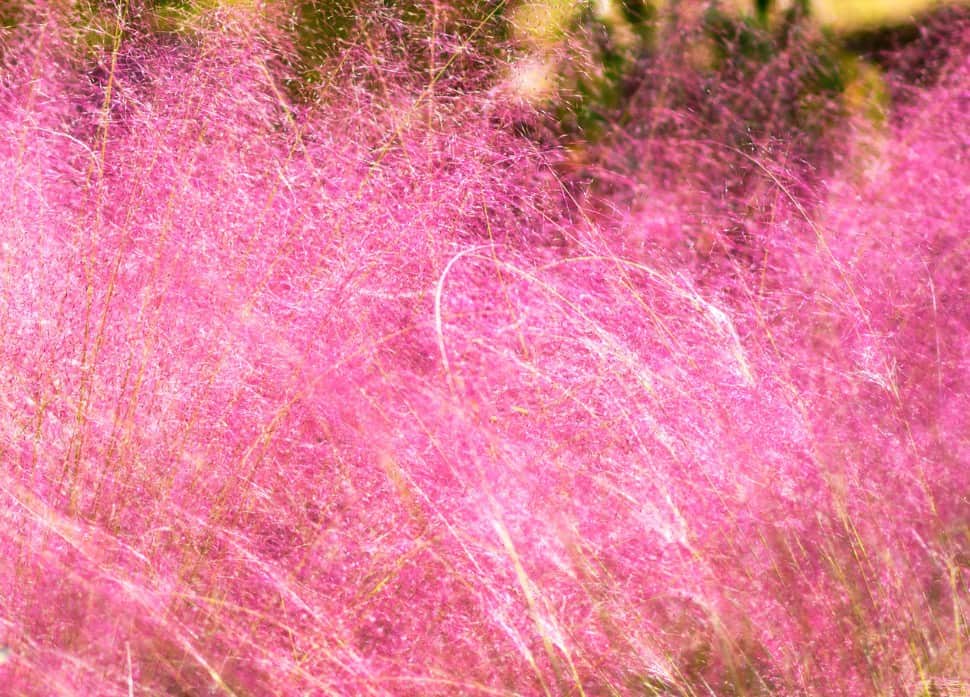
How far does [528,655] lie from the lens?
0.99 m

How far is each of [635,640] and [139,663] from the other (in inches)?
19.7

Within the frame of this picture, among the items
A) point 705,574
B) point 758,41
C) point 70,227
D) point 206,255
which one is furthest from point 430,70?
point 705,574

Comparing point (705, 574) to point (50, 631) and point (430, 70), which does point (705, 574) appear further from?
point (430, 70)

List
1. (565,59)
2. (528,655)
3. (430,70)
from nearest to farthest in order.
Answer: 1. (528,655)
2. (430,70)
3. (565,59)

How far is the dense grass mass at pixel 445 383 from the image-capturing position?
3.50 ft

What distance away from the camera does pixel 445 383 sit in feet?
4.39

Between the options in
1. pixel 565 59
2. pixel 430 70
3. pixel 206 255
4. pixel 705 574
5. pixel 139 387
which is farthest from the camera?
pixel 565 59

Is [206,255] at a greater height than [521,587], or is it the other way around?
[206,255]

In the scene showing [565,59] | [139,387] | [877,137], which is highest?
[565,59]

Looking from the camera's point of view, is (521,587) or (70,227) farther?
(70,227)

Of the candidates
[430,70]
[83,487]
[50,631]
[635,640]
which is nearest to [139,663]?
[50,631]

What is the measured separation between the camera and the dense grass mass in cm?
107

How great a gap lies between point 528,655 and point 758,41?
4.46ft

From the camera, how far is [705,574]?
1109mm
